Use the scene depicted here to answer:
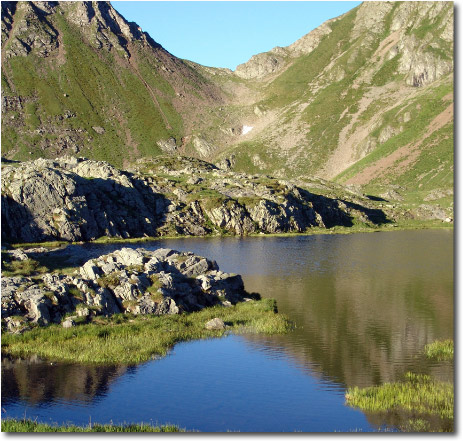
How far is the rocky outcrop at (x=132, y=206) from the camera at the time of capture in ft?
453

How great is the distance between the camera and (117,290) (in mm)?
53719

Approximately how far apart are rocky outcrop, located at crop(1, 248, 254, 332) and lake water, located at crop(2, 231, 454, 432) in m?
7.46

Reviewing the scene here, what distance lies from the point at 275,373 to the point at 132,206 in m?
131

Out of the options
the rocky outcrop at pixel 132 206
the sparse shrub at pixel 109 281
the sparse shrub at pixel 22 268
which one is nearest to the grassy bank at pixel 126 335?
the sparse shrub at pixel 109 281

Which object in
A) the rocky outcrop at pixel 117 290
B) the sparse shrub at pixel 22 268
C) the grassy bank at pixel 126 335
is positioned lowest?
the grassy bank at pixel 126 335

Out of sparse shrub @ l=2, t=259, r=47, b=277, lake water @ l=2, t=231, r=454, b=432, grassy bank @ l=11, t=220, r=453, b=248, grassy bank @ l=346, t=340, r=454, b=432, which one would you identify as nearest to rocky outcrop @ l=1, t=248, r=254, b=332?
sparse shrub @ l=2, t=259, r=47, b=277

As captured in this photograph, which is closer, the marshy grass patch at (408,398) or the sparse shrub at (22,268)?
the marshy grass patch at (408,398)

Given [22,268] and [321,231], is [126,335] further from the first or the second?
[321,231]

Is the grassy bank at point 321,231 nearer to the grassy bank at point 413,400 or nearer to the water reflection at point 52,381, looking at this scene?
the water reflection at point 52,381

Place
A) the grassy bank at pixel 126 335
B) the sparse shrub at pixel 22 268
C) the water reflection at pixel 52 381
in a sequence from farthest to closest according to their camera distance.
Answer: the sparse shrub at pixel 22 268 < the grassy bank at pixel 126 335 < the water reflection at pixel 52 381

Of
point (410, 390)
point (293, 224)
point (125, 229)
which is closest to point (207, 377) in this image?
point (410, 390)

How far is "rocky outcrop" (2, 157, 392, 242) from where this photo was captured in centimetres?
13800

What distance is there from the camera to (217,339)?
158ft

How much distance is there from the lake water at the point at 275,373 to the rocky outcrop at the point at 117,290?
24.5 ft
